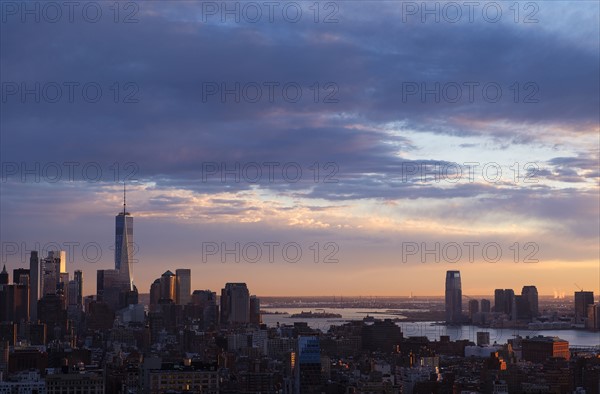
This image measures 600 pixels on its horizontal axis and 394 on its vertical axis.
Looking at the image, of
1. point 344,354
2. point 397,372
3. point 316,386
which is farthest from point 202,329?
point 316,386

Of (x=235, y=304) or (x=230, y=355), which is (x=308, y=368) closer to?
(x=230, y=355)

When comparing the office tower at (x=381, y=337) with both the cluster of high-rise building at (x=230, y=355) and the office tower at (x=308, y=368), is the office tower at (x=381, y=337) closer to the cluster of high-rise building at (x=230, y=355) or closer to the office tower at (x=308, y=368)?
the cluster of high-rise building at (x=230, y=355)

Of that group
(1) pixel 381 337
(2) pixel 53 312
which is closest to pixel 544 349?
(1) pixel 381 337

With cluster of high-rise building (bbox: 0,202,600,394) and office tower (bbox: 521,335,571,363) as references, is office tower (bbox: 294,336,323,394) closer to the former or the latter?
cluster of high-rise building (bbox: 0,202,600,394)

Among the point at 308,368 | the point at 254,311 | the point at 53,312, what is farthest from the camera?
the point at 254,311

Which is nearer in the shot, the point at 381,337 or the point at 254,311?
the point at 381,337

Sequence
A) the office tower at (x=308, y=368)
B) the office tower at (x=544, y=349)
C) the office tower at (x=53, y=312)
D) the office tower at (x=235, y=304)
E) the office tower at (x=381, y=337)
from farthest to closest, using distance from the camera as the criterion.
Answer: the office tower at (x=235, y=304) → the office tower at (x=53, y=312) → the office tower at (x=381, y=337) → the office tower at (x=544, y=349) → the office tower at (x=308, y=368)

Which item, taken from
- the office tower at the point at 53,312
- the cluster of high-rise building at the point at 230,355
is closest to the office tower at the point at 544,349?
the cluster of high-rise building at the point at 230,355

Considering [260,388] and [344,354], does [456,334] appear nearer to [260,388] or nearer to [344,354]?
[344,354]
